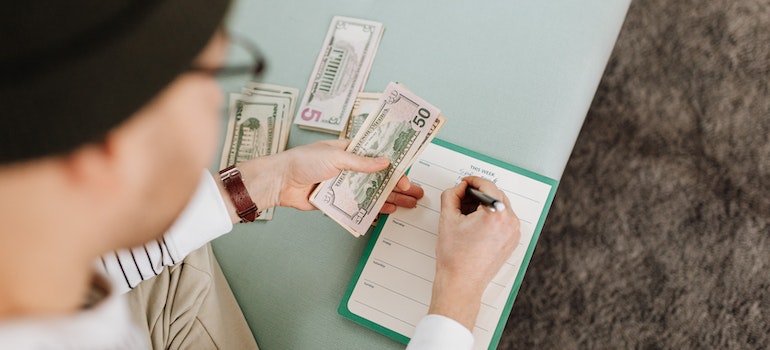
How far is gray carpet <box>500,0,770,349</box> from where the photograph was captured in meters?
1.50

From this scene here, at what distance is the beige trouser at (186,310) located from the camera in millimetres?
922

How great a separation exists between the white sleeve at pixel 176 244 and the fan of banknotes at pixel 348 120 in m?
0.18

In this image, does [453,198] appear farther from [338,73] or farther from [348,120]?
[338,73]

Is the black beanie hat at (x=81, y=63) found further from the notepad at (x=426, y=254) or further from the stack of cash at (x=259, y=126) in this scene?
the stack of cash at (x=259, y=126)

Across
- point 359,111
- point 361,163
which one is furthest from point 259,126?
point 361,163

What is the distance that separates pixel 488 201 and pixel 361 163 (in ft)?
0.79

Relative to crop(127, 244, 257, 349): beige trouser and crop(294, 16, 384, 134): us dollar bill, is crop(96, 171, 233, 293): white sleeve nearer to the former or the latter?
crop(127, 244, 257, 349): beige trouser

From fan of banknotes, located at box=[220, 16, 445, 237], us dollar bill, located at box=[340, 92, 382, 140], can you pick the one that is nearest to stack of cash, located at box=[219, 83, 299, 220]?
fan of banknotes, located at box=[220, 16, 445, 237]

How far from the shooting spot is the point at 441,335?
845 mm

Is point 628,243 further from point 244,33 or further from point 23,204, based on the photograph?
point 23,204

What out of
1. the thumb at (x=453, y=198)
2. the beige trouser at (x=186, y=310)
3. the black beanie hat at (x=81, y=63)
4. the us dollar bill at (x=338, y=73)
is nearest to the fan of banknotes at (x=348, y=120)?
the us dollar bill at (x=338, y=73)

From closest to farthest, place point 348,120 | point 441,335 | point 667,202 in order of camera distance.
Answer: point 441,335
point 348,120
point 667,202

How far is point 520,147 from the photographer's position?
43.5 inches

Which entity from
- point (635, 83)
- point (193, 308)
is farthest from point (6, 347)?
point (635, 83)
